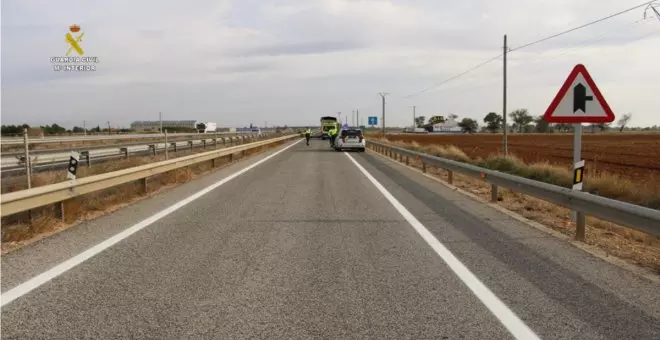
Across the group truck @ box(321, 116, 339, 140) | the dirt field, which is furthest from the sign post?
truck @ box(321, 116, 339, 140)

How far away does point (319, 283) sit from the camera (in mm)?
5508

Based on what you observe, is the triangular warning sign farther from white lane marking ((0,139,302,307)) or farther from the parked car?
the parked car

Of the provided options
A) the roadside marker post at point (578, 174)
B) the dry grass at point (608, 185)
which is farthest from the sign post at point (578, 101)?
the dry grass at point (608, 185)

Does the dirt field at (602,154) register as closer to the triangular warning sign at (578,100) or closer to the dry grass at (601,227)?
the dry grass at (601,227)

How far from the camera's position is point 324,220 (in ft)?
30.7

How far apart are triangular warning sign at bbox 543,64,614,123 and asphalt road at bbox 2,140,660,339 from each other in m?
1.92

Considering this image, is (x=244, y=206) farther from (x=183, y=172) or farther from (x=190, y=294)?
(x=183, y=172)

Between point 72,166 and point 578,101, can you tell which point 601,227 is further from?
point 72,166

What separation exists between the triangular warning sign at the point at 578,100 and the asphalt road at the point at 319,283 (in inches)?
75.5

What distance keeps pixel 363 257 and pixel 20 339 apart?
371 centimetres

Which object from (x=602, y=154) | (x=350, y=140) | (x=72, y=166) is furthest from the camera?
(x=602, y=154)

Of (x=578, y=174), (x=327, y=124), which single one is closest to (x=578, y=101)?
(x=578, y=174)

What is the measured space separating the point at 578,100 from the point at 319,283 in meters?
5.68

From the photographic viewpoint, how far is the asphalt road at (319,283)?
4297 millimetres
